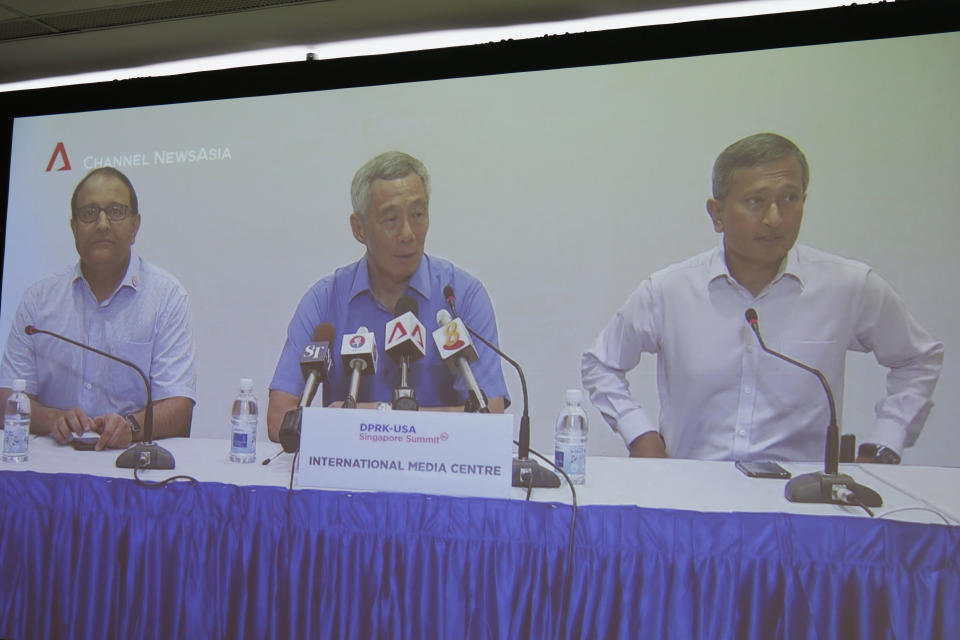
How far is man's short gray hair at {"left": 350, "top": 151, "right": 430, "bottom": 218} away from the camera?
2432 millimetres

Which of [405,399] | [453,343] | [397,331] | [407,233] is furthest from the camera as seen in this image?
[407,233]

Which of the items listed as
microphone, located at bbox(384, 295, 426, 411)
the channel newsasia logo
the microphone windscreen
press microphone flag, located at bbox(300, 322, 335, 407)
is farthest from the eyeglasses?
the microphone windscreen

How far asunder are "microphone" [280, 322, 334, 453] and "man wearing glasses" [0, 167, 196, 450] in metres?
0.55

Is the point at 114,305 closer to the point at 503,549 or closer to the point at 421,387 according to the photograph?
the point at 421,387

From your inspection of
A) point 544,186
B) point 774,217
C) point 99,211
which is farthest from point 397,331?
point 99,211

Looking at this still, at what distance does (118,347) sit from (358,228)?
3.44 ft

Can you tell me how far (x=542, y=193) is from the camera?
2.32 m

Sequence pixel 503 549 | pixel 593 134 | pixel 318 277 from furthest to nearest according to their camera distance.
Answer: pixel 318 277, pixel 593 134, pixel 503 549

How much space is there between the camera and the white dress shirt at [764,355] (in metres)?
2.05

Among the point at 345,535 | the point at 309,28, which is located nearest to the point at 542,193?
the point at 309,28

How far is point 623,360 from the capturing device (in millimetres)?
2242

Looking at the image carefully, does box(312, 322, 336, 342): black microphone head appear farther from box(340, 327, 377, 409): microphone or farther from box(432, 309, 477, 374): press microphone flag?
box(432, 309, 477, 374): press microphone flag

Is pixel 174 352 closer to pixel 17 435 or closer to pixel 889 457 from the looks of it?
pixel 17 435

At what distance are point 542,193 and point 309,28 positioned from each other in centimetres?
113
